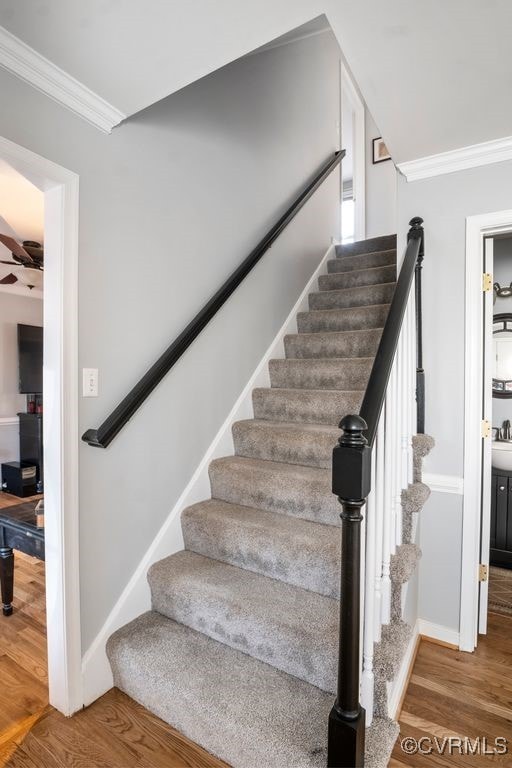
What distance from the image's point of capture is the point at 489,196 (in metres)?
1.96

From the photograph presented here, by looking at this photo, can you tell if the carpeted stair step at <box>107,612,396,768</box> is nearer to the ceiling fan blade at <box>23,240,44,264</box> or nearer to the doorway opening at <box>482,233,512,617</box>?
the doorway opening at <box>482,233,512,617</box>

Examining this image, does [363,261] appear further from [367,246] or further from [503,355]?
[503,355]

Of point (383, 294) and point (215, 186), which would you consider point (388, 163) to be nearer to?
point (383, 294)

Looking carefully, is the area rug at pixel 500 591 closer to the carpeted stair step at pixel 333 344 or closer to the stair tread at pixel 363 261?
the carpeted stair step at pixel 333 344

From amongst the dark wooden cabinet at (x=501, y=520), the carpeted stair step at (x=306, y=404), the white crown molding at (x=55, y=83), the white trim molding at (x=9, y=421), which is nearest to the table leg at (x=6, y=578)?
the carpeted stair step at (x=306, y=404)

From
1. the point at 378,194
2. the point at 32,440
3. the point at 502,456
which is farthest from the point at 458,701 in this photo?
the point at 378,194

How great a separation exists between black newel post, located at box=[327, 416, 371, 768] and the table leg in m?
1.91

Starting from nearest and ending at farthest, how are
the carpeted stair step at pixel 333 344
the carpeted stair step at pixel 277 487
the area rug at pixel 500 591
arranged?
the carpeted stair step at pixel 277 487 → the area rug at pixel 500 591 → the carpeted stair step at pixel 333 344

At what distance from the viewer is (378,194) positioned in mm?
5164

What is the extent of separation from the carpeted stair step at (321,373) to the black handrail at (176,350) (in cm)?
66

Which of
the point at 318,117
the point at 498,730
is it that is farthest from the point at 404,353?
the point at 318,117

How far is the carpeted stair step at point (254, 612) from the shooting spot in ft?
4.46

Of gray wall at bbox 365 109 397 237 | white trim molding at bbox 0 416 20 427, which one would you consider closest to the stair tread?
gray wall at bbox 365 109 397 237

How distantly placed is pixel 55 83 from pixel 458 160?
5.68 feet
